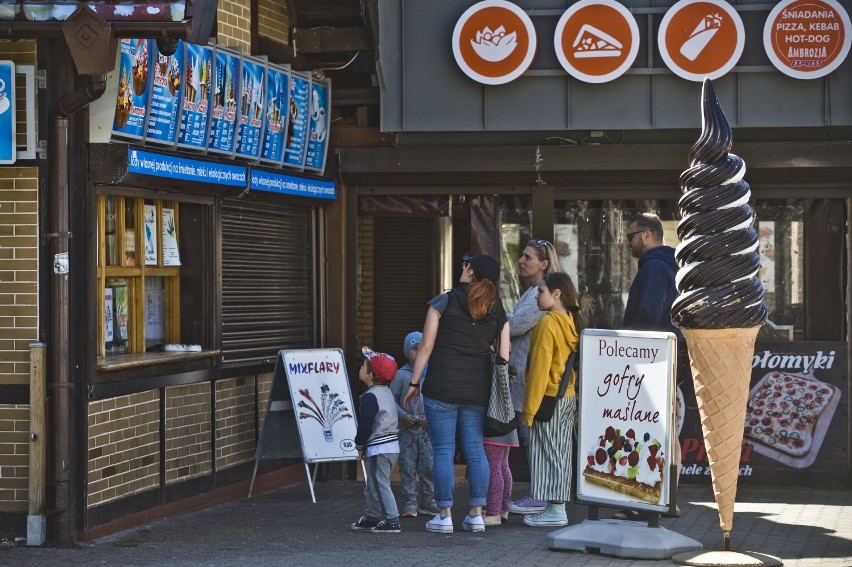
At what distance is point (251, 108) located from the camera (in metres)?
10.9

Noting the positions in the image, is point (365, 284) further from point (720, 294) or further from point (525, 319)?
point (720, 294)

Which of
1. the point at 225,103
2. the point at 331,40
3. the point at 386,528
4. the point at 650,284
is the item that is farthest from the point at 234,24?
the point at 386,528

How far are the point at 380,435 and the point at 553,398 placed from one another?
121 centimetres

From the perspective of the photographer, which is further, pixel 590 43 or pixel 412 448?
pixel 590 43

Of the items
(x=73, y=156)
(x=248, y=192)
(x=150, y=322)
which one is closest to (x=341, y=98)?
(x=248, y=192)

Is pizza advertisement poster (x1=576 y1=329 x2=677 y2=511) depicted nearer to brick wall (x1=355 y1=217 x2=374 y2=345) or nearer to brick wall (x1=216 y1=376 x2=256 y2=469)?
brick wall (x1=216 y1=376 x2=256 y2=469)

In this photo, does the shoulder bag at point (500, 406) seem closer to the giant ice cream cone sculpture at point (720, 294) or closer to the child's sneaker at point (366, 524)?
the child's sneaker at point (366, 524)

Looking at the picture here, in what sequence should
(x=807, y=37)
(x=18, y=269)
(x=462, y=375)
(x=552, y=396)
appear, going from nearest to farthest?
(x=18, y=269), (x=462, y=375), (x=552, y=396), (x=807, y=37)

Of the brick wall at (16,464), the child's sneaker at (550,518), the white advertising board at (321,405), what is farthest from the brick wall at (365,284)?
the brick wall at (16,464)

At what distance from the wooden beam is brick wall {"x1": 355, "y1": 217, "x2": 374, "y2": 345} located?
2357 mm

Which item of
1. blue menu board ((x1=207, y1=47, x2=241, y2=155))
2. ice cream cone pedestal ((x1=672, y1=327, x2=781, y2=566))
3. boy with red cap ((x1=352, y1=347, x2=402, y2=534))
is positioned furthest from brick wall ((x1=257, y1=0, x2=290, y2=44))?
ice cream cone pedestal ((x1=672, y1=327, x2=781, y2=566))

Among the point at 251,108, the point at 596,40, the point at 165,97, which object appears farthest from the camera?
the point at 596,40

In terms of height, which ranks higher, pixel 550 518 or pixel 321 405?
pixel 321 405

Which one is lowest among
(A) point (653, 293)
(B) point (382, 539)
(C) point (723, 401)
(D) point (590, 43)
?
(B) point (382, 539)
